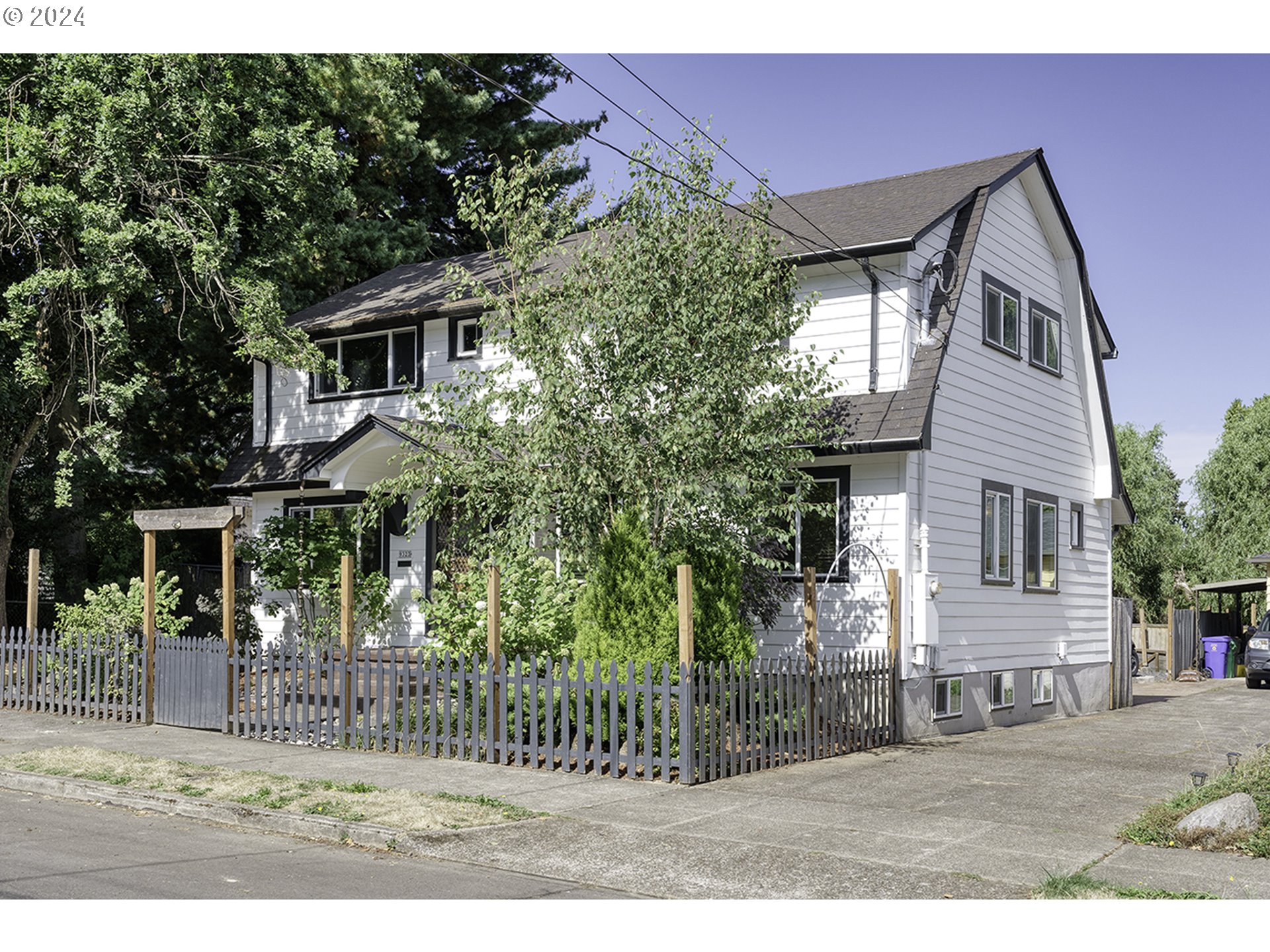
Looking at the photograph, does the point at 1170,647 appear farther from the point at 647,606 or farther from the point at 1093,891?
the point at 1093,891

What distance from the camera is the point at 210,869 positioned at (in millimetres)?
7754

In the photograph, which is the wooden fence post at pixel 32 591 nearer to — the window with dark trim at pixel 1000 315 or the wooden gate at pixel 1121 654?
the window with dark trim at pixel 1000 315

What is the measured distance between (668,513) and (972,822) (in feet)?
16.0

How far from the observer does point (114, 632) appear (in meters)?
17.2

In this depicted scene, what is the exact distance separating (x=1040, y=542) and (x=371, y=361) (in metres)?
12.0

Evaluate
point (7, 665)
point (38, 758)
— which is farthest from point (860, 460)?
point (7, 665)

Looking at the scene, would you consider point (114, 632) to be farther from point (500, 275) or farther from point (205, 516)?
point (500, 275)

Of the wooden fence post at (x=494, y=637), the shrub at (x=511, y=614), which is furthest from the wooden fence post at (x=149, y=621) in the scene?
the wooden fence post at (x=494, y=637)

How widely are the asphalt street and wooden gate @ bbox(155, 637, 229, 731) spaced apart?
4913 mm

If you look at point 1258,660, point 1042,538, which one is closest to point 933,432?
point 1042,538

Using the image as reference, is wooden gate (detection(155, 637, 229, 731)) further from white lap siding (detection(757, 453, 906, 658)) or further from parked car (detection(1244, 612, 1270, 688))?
parked car (detection(1244, 612, 1270, 688))

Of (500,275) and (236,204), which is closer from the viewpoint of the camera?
(500,275)

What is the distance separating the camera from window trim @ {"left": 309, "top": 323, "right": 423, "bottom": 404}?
840 inches

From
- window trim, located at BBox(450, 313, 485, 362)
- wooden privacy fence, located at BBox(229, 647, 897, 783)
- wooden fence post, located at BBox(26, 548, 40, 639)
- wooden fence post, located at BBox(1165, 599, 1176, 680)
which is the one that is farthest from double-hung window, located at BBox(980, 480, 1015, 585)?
wooden fence post, located at BBox(26, 548, 40, 639)
